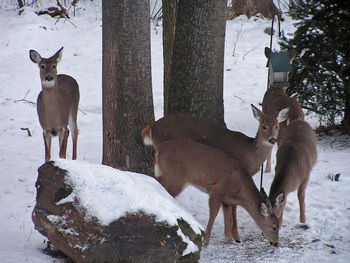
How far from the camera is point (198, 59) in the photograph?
22.7ft

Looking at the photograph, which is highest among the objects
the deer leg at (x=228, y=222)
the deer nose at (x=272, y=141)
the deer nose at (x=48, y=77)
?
the deer nose at (x=48, y=77)

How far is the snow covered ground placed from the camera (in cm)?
511

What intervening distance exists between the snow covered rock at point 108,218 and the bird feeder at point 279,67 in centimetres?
273

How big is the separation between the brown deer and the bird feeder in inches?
32.6

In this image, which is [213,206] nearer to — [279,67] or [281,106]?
[279,67]

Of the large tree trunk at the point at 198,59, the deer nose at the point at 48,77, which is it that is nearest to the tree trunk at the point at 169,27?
the large tree trunk at the point at 198,59

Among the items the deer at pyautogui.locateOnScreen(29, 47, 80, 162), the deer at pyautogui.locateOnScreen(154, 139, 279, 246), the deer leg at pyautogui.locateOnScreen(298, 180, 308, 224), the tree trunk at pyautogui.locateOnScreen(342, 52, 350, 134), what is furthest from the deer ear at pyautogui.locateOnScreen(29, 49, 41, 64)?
the tree trunk at pyautogui.locateOnScreen(342, 52, 350, 134)

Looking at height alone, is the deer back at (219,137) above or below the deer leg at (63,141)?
above

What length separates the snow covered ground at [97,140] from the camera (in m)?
5.11

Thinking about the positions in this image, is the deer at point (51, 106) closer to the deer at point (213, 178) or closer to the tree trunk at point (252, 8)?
the deer at point (213, 178)

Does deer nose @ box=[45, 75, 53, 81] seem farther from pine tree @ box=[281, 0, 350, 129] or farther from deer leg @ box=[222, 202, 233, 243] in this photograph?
pine tree @ box=[281, 0, 350, 129]

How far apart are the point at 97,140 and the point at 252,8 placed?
10.4 meters

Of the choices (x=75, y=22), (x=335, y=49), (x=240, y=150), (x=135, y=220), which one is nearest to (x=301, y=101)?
(x=335, y=49)

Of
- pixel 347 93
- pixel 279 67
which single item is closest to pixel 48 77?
pixel 279 67
